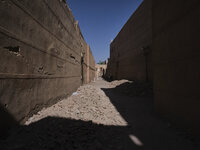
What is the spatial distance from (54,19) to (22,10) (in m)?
1.58

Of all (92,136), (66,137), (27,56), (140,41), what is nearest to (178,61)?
→ (92,136)

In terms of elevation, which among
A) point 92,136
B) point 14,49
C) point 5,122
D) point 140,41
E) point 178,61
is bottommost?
point 92,136

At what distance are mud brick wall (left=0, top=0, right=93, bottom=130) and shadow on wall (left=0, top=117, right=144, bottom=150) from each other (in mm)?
397

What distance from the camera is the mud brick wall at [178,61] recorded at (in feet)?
7.06

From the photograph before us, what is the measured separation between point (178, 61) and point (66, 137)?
3.19 metres

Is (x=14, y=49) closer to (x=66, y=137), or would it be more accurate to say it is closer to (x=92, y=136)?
(x=66, y=137)

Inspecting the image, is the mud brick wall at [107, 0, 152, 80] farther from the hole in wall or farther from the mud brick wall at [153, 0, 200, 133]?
the hole in wall

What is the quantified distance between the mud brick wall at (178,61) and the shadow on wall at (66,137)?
1381 mm

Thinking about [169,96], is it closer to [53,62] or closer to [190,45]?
[190,45]

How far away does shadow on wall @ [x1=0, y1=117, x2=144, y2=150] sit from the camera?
5.44 feet

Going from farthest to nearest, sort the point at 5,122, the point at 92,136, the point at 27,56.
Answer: the point at 27,56 < the point at 92,136 < the point at 5,122

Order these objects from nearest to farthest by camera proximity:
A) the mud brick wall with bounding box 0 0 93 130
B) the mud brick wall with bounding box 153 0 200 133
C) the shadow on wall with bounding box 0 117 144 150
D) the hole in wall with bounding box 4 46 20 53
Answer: the shadow on wall with bounding box 0 117 144 150
the mud brick wall with bounding box 0 0 93 130
the hole in wall with bounding box 4 46 20 53
the mud brick wall with bounding box 153 0 200 133

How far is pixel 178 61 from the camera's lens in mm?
2584

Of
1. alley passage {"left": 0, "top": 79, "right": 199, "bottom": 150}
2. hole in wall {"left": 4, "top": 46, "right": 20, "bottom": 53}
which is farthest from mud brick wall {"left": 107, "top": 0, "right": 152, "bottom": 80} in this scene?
hole in wall {"left": 4, "top": 46, "right": 20, "bottom": 53}
